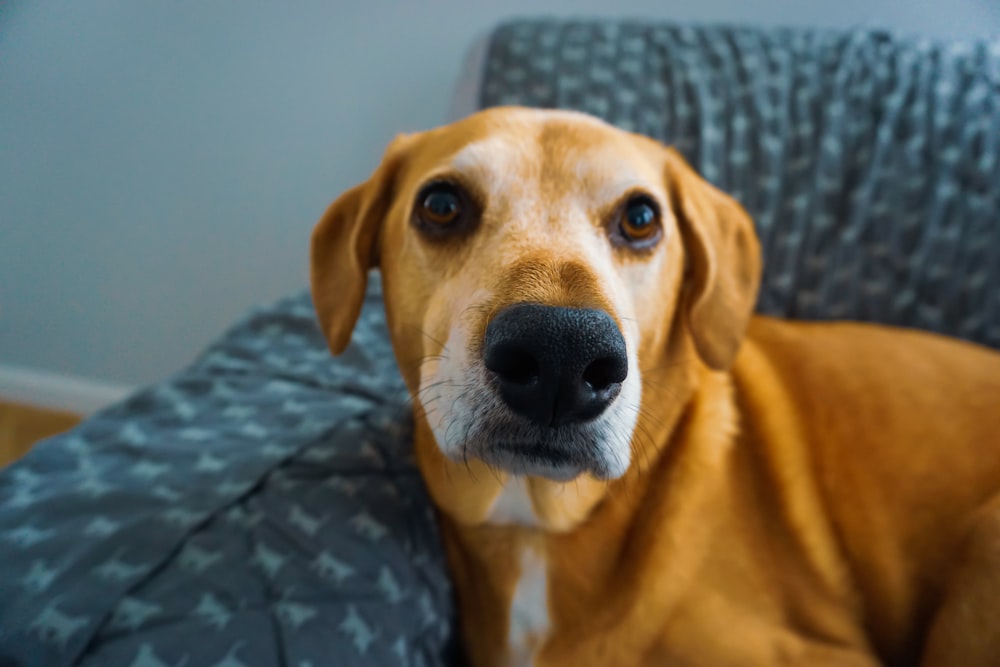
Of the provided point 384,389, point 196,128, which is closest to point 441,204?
point 384,389

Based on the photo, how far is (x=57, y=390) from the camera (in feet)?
10.0

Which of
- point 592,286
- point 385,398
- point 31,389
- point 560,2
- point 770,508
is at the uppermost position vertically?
point 560,2

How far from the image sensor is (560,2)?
7.26 feet

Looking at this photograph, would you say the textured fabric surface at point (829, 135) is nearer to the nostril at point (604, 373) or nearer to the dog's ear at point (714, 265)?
the dog's ear at point (714, 265)

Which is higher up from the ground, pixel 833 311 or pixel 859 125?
pixel 859 125

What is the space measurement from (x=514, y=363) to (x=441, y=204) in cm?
44

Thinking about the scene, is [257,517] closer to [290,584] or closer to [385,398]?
[290,584]

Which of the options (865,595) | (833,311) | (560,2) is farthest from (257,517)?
(560,2)

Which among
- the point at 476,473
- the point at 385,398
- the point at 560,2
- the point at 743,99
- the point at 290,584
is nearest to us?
the point at 290,584

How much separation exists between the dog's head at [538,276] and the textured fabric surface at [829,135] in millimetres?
514

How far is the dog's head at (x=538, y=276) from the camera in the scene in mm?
736

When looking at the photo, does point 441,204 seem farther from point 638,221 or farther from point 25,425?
point 25,425

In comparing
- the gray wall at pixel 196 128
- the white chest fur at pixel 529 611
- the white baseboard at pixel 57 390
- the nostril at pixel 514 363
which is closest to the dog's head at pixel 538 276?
the nostril at pixel 514 363

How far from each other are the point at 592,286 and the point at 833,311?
1179mm
